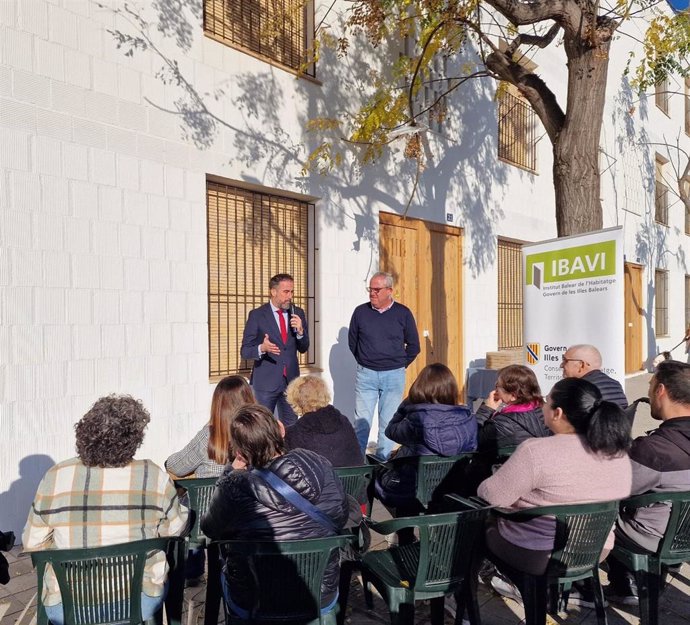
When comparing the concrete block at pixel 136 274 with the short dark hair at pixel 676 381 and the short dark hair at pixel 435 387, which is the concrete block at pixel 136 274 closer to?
the short dark hair at pixel 435 387

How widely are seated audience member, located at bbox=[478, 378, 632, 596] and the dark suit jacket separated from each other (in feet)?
10.8


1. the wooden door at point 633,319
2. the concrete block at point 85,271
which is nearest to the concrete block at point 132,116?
the concrete block at point 85,271

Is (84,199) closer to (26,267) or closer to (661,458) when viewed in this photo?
(26,267)

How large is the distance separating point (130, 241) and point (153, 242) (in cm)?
23

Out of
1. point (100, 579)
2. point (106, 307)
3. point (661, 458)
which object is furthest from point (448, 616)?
point (106, 307)

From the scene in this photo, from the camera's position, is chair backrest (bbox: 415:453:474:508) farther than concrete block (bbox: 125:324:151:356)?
No

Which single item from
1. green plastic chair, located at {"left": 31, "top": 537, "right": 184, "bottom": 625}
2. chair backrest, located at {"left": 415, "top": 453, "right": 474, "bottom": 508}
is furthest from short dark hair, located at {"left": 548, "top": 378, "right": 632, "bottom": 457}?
green plastic chair, located at {"left": 31, "top": 537, "right": 184, "bottom": 625}

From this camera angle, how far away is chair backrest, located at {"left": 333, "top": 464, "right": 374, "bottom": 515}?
3.43 m

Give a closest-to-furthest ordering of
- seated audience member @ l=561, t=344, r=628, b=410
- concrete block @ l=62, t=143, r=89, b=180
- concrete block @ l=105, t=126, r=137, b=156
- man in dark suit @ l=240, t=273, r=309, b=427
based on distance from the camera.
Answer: seated audience member @ l=561, t=344, r=628, b=410 → concrete block @ l=62, t=143, r=89, b=180 → concrete block @ l=105, t=126, r=137, b=156 → man in dark suit @ l=240, t=273, r=309, b=427

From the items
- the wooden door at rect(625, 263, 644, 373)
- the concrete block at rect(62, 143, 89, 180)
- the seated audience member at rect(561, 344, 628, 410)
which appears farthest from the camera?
the wooden door at rect(625, 263, 644, 373)

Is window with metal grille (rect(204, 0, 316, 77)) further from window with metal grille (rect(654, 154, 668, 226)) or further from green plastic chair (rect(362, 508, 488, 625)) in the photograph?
window with metal grille (rect(654, 154, 668, 226))

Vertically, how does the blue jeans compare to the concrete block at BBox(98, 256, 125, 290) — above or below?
below

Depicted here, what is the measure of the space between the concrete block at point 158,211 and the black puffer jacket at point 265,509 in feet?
11.9

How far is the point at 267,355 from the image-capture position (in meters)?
6.14
